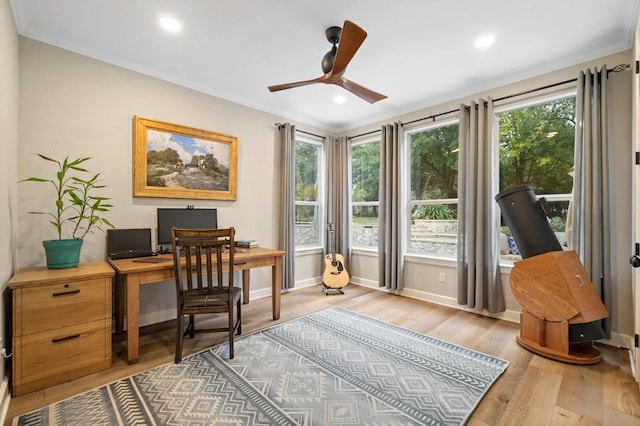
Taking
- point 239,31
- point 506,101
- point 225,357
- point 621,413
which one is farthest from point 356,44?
point 621,413

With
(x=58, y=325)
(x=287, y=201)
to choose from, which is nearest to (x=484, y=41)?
(x=287, y=201)

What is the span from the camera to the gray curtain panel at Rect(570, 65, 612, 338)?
247cm

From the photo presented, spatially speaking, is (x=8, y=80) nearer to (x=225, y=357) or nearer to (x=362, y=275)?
(x=225, y=357)

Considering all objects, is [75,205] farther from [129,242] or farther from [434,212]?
[434,212]

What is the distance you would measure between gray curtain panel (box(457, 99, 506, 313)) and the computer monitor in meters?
2.90

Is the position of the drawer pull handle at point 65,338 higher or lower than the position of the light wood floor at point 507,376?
higher

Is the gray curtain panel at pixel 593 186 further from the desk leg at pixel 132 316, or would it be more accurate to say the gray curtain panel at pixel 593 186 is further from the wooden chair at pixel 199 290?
the desk leg at pixel 132 316

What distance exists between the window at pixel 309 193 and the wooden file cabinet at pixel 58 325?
2.74 m

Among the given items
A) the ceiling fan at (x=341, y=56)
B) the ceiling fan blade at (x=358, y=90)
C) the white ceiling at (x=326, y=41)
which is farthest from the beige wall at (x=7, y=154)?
the ceiling fan blade at (x=358, y=90)

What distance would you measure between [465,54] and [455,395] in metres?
2.81

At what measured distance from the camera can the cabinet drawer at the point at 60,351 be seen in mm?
1785

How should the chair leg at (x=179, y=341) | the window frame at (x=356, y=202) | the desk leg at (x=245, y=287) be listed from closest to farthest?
the chair leg at (x=179, y=341) → the desk leg at (x=245, y=287) → the window frame at (x=356, y=202)

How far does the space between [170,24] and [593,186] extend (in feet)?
12.3

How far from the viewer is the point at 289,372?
2.08 meters
